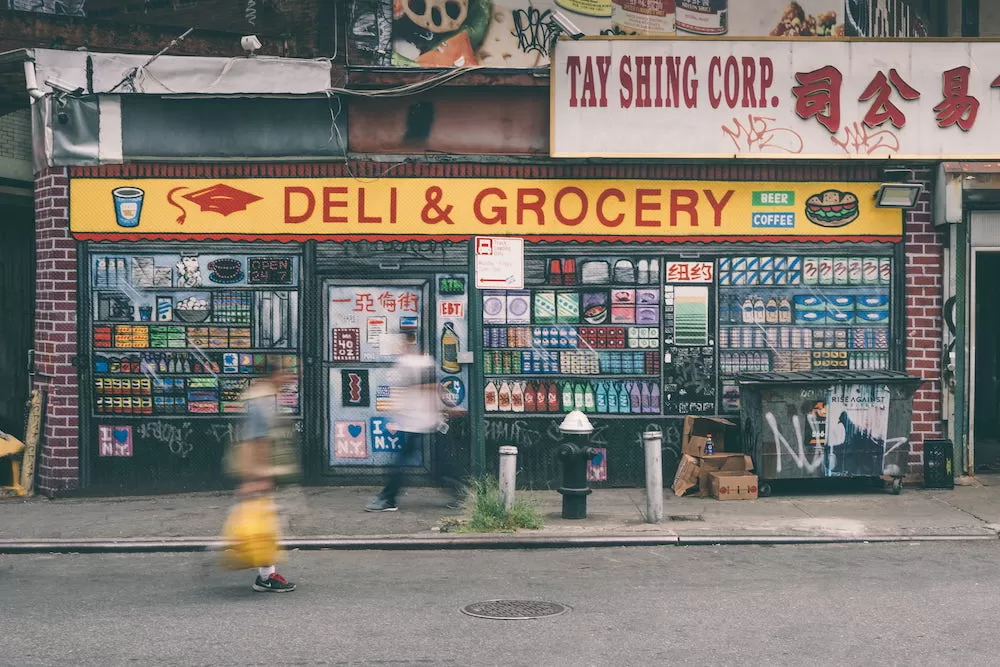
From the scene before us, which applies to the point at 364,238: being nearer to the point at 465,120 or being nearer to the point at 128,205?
the point at 465,120

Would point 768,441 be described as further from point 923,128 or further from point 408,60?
point 408,60

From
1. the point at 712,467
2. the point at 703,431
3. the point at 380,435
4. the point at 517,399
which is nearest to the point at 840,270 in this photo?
the point at 703,431

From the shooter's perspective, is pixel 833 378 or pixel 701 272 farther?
pixel 701 272

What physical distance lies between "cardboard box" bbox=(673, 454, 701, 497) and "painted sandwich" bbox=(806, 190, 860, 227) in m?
3.16

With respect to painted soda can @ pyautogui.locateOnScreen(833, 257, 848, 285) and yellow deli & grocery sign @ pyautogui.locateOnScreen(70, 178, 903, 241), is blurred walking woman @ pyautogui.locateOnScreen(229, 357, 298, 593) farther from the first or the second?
painted soda can @ pyautogui.locateOnScreen(833, 257, 848, 285)

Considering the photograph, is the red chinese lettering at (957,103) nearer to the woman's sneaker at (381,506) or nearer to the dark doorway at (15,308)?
the woman's sneaker at (381,506)

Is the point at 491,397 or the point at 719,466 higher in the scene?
the point at 491,397

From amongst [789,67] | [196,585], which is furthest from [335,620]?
[789,67]

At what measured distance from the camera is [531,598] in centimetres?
851

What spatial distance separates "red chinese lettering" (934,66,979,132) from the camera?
44.0 ft

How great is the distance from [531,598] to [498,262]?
4.00m

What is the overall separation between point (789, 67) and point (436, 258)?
4.56m

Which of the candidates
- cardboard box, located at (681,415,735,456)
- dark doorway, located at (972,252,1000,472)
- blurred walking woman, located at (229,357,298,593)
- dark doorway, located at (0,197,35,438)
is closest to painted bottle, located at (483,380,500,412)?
cardboard box, located at (681,415,735,456)

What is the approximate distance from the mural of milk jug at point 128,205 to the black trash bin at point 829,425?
7147mm
